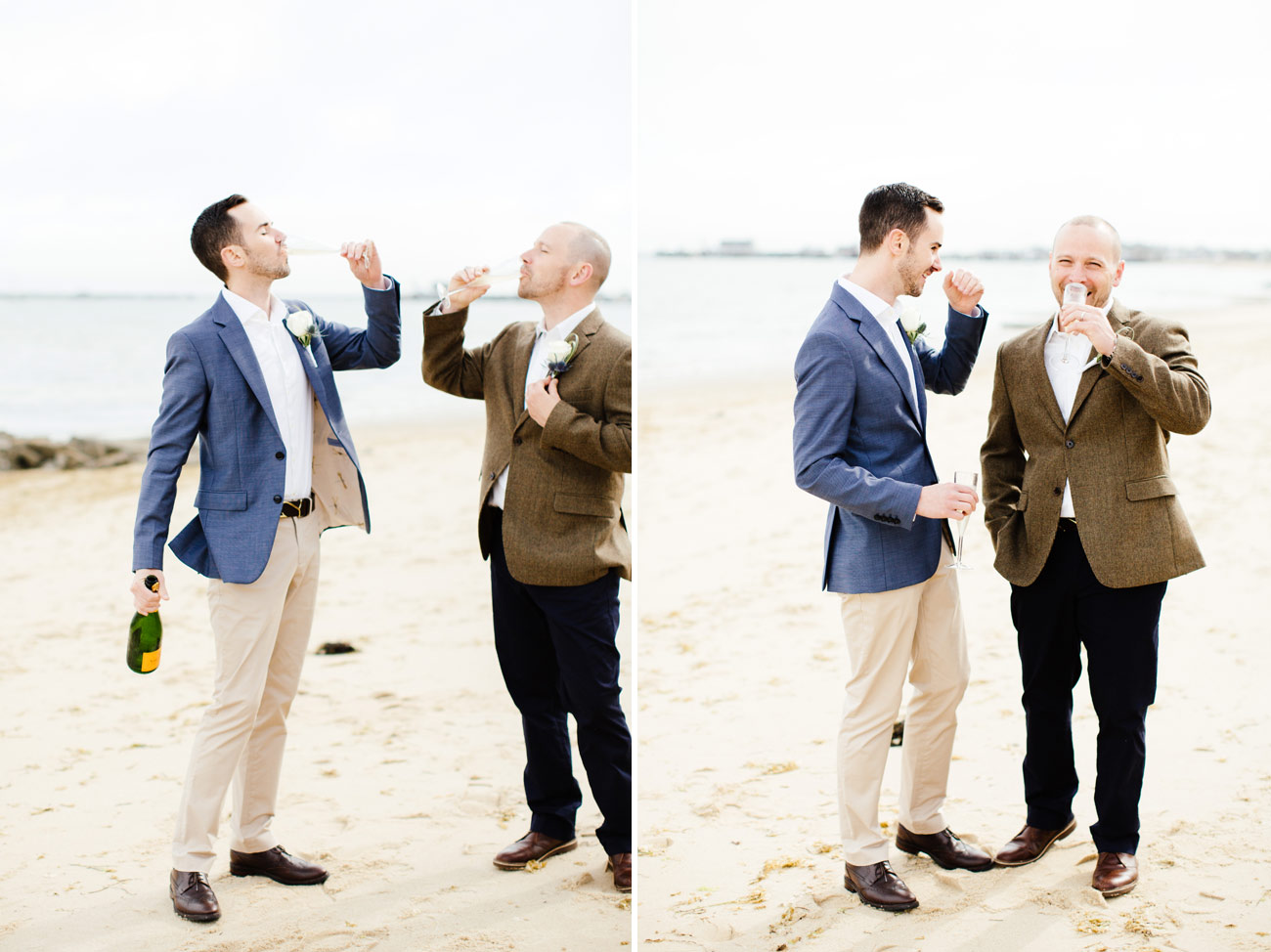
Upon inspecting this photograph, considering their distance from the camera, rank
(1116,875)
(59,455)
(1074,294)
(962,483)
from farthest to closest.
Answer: (59,455) < (1116,875) < (1074,294) < (962,483)

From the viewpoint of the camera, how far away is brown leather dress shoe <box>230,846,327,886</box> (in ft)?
11.3

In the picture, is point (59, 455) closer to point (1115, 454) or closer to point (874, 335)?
point (874, 335)

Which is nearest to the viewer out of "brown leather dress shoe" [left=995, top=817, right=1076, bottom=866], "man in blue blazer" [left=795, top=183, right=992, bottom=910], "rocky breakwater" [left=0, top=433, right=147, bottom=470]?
"man in blue blazer" [left=795, top=183, right=992, bottom=910]

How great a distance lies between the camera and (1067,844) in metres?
3.59

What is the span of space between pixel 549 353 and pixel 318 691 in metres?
2.92

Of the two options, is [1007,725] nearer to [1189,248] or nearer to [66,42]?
[66,42]

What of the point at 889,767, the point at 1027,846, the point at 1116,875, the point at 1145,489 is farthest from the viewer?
the point at 889,767

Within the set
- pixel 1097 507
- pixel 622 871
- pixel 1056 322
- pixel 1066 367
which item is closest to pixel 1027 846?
pixel 1097 507

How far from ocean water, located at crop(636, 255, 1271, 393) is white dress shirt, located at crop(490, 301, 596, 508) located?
11737 millimetres

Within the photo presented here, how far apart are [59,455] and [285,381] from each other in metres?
10.9

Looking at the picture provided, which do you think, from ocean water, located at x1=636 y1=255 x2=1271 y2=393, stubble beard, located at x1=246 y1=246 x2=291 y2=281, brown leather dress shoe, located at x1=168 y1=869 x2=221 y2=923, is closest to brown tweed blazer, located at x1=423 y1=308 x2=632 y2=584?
stubble beard, located at x1=246 y1=246 x2=291 y2=281

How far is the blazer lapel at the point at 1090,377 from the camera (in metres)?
3.16

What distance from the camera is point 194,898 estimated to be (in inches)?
127

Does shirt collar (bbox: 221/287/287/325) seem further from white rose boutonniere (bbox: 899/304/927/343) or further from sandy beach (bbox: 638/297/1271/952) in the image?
sandy beach (bbox: 638/297/1271/952)
